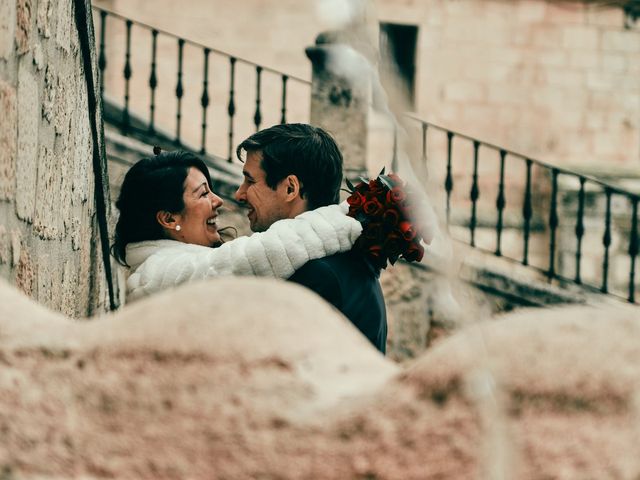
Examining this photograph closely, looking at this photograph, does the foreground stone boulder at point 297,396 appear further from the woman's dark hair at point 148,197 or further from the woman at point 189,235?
the woman's dark hair at point 148,197

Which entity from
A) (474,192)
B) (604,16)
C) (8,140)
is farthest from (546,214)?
(8,140)

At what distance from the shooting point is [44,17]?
3086 millimetres

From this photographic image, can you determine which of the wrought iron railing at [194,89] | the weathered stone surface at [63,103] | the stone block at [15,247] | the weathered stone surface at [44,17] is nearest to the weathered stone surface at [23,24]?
the weathered stone surface at [44,17]

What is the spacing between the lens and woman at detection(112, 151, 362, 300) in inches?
114

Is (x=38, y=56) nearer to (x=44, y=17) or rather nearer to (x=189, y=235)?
(x=44, y=17)

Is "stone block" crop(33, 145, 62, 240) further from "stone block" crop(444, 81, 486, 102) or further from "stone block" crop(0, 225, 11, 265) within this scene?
"stone block" crop(444, 81, 486, 102)

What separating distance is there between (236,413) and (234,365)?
0.18 ft

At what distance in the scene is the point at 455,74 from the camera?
11.8 m

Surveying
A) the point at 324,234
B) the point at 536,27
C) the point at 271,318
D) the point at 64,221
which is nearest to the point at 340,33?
the point at 64,221

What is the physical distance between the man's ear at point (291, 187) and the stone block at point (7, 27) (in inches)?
33.4

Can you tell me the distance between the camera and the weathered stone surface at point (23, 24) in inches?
106

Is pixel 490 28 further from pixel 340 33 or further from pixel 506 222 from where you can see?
pixel 340 33

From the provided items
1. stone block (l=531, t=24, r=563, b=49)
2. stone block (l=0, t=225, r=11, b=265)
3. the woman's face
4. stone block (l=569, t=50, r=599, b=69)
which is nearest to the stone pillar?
the woman's face

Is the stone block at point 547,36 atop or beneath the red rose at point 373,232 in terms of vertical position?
atop
